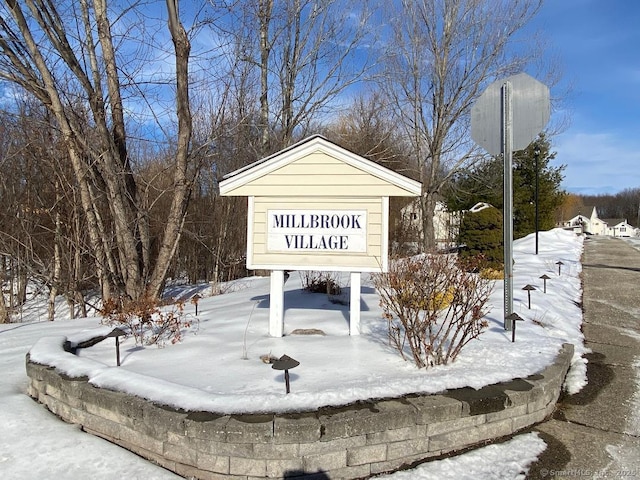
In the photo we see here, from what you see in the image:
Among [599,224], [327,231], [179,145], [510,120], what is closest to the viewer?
[327,231]

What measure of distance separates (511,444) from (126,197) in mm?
7914

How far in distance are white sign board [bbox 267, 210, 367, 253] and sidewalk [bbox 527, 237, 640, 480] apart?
7.82 feet

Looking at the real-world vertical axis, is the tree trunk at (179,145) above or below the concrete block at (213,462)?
above

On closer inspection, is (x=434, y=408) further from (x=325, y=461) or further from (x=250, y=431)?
(x=250, y=431)

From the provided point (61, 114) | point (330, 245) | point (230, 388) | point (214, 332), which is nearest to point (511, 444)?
point (230, 388)

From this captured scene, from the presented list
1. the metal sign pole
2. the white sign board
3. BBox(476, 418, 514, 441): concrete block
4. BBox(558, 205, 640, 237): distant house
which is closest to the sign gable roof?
the white sign board

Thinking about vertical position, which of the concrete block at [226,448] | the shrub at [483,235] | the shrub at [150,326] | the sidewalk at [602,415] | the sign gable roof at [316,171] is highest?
the sign gable roof at [316,171]

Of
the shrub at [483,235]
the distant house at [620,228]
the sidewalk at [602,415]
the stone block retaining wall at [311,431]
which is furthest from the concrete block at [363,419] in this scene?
the distant house at [620,228]

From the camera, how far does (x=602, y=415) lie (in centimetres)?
351

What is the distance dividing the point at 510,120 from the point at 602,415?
11.0ft

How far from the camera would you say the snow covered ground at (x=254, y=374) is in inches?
113

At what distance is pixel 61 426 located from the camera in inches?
132

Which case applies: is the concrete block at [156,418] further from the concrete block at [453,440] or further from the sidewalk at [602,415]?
the sidewalk at [602,415]

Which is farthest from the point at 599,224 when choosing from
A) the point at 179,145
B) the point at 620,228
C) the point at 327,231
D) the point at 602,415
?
the point at 327,231
